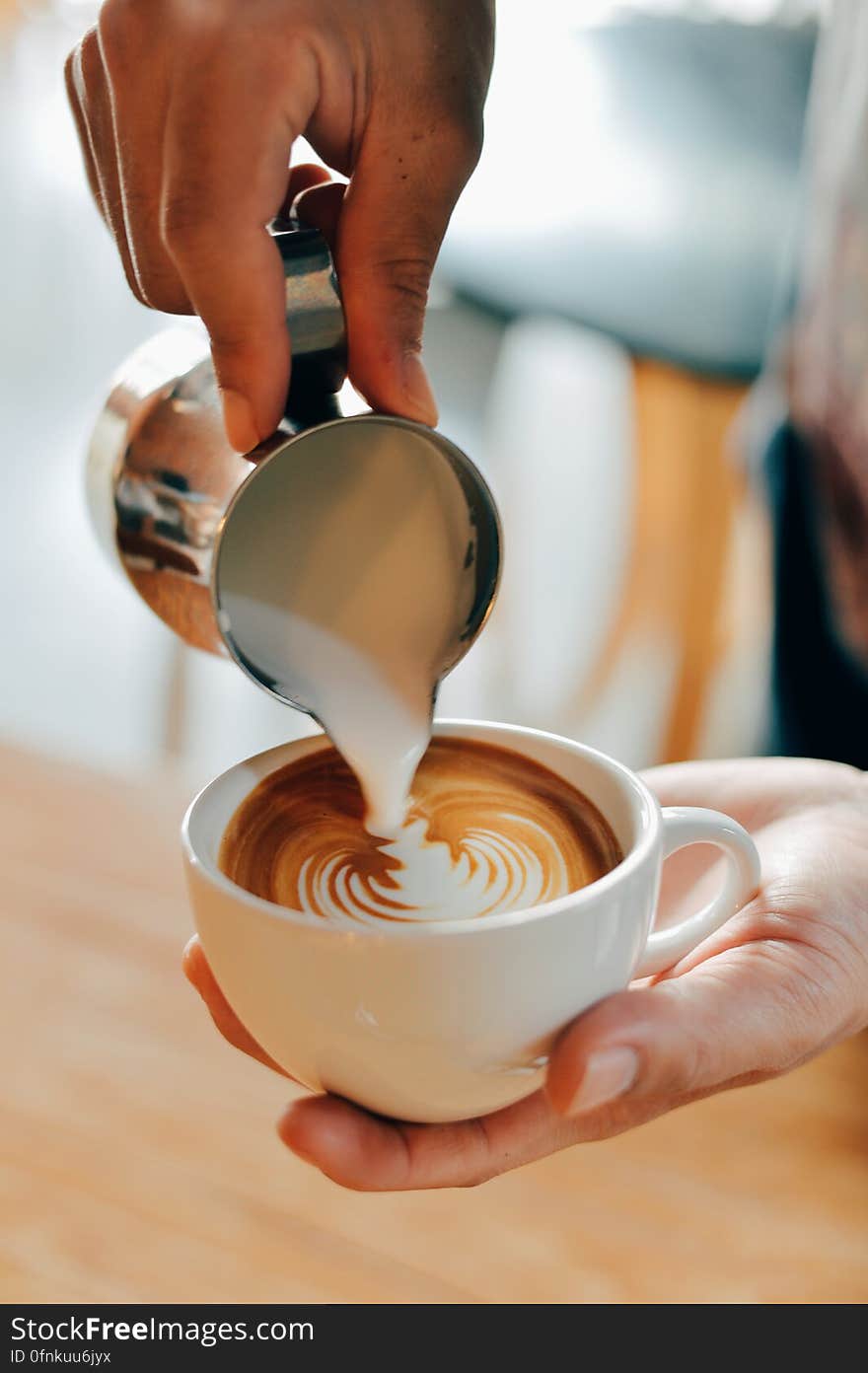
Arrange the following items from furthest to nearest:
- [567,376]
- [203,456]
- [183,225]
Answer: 1. [567,376]
2. [203,456]
3. [183,225]

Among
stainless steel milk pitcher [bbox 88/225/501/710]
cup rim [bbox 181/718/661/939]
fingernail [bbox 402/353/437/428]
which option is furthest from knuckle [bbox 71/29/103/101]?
cup rim [bbox 181/718/661/939]

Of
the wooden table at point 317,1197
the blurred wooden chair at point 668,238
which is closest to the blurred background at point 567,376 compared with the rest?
the blurred wooden chair at point 668,238

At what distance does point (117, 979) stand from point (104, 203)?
18.7 inches

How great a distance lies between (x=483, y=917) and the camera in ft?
2.05

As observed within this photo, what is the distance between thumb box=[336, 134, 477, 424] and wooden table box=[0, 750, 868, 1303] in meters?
0.40

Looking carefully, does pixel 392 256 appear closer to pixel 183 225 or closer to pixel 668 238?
pixel 183 225

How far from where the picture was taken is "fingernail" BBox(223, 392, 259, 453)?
637 millimetres

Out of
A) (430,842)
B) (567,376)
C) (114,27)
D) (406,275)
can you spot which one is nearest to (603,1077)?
(430,842)

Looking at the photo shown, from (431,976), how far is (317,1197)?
0.22 m

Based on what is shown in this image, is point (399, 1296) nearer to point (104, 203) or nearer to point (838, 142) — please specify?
→ point (104, 203)

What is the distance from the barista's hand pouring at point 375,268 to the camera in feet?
2.00

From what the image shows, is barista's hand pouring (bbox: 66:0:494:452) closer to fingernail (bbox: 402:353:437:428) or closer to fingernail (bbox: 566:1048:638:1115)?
fingernail (bbox: 402:353:437:428)

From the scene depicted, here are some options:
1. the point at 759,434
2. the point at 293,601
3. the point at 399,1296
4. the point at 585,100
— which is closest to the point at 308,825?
the point at 293,601

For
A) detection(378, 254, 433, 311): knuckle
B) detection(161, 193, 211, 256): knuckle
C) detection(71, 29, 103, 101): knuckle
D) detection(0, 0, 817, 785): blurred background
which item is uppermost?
detection(71, 29, 103, 101): knuckle
